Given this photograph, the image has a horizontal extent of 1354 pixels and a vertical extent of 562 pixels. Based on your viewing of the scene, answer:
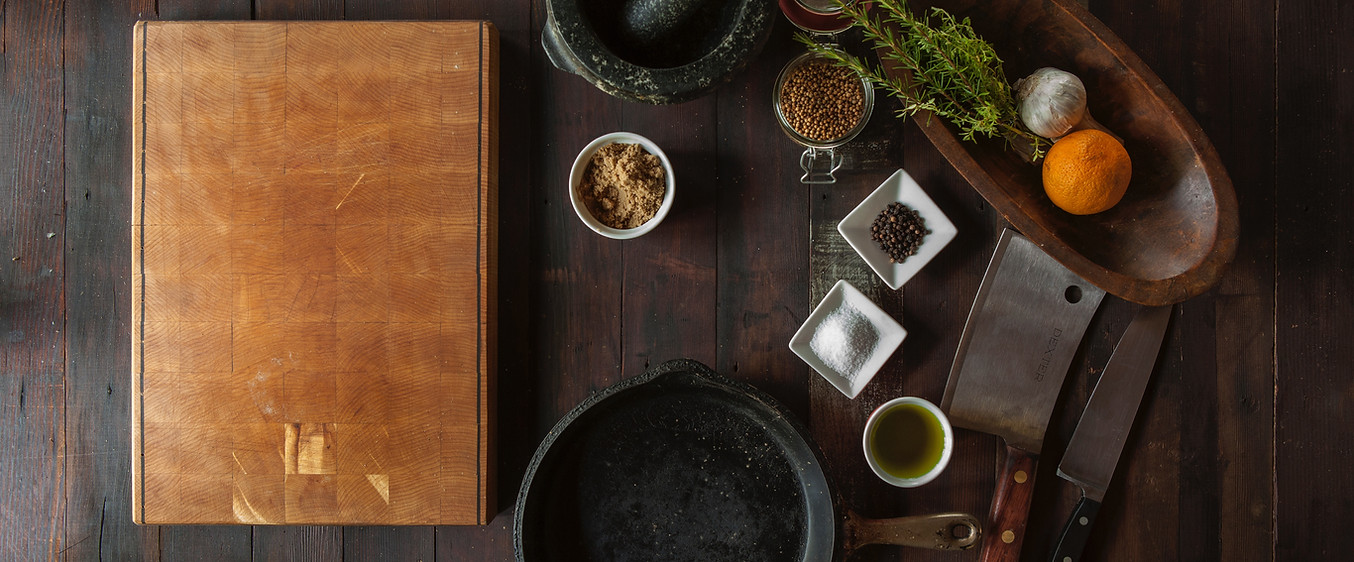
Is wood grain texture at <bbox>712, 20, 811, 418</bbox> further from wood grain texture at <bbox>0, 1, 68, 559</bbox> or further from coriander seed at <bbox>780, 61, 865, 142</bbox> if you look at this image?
wood grain texture at <bbox>0, 1, 68, 559</bbox>

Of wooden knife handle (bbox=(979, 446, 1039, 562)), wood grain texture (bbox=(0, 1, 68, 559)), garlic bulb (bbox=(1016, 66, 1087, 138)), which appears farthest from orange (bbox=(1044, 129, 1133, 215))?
wood grain texture (bbox=(0, 1, 68, 559))

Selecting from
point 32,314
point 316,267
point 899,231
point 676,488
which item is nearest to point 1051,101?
point 899,231

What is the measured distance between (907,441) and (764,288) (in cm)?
31

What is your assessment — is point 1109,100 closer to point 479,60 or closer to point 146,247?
point 479,60

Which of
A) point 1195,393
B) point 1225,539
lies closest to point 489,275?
point 1195,393

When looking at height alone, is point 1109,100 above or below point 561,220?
above

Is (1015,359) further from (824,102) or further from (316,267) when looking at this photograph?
(316,267)

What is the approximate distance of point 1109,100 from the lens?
97cm

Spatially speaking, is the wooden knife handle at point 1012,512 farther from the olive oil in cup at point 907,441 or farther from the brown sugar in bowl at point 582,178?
the brown sugar in bowl at point 582,178

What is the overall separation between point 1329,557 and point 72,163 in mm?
2044

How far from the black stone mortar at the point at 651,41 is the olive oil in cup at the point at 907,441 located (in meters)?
0.53

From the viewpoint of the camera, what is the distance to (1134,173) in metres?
0.99

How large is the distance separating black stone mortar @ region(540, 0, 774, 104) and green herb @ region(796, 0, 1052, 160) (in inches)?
4.8

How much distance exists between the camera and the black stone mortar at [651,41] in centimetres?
86
